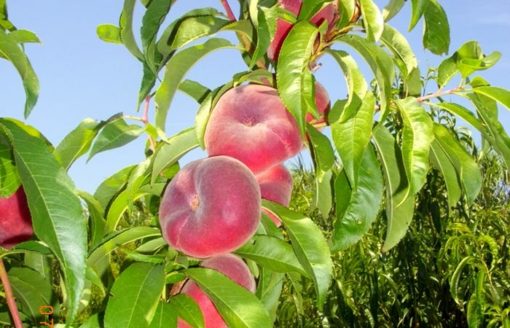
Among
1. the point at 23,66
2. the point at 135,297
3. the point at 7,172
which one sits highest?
the point at 23,66

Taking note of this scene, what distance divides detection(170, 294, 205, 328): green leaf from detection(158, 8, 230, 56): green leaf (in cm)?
30

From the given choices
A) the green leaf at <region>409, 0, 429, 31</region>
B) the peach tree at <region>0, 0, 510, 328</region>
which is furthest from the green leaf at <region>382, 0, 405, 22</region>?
the green leaf at <region>409, 0, 429, 31</region>

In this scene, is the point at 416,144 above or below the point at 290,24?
below

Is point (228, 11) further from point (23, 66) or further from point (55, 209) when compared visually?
point (55, 209)

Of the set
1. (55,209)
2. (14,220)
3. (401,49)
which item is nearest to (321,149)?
(401,49)

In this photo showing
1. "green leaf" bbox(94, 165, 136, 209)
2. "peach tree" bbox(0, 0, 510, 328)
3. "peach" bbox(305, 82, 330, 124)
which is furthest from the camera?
"green leaf" bbox(94, 165, 136, 209)

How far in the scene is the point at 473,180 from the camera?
766mm

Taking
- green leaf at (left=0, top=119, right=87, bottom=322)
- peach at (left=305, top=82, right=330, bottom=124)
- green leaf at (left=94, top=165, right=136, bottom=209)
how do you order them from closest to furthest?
1. green leaf at (left=0, top=119, right=87, bottom=322)
2. peach at (left=305, top=82, right=330, bottom=124)
3. green leaf at (left=94, top=165, right=136, bottom=209)

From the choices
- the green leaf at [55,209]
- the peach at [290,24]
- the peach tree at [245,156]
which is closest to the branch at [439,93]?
the peach tree at [245,156]

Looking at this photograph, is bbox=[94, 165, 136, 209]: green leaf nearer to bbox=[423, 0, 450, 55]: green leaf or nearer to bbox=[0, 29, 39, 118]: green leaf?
bbox=[0, 29, 39, 118]: green leaf

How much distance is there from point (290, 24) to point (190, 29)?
0.40 ft

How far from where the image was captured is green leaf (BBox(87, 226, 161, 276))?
732 millimetres

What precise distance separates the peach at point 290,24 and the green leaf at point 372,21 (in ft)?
0.21

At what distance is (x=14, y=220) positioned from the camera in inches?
32.4
